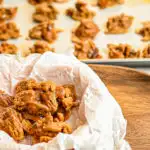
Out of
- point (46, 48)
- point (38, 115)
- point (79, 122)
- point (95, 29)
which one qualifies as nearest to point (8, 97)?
point (38, 115)

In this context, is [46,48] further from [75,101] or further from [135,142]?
[135,142]

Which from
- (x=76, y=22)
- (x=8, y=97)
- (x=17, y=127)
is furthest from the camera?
(x=76, y=22)

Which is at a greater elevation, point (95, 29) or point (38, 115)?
point (95, 29)


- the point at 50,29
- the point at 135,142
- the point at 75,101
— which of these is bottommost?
the point at 135,142

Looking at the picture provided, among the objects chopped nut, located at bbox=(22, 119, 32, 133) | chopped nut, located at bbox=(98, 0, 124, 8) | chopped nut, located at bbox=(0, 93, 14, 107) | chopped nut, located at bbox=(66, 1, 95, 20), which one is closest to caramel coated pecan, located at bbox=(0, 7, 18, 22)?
chopped nut, located at bbox=(66, 1, 95, 20)

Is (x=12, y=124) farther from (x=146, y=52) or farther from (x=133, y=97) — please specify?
(x=146, y=52)

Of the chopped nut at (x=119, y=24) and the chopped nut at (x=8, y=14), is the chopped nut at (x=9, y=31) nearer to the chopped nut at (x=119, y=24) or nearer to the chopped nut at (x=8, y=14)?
the chopped nut at (x=8, y=14)

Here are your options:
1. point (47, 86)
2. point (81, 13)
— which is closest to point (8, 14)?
point (81, 13)

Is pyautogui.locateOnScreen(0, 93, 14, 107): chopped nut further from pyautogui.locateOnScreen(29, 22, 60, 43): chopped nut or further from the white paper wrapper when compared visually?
pyautogui.locateOnScreen(29, 22, 60, 43): chopped nut
